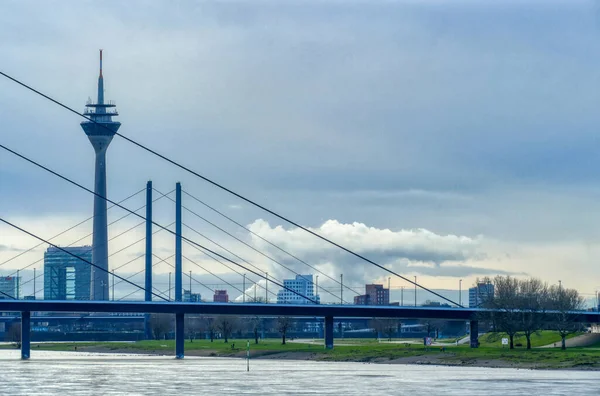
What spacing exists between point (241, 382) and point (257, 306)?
88856 mm

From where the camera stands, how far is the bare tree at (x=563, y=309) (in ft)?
516

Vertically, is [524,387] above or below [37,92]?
below

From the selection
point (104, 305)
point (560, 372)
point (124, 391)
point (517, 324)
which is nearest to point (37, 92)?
point (124, 391)

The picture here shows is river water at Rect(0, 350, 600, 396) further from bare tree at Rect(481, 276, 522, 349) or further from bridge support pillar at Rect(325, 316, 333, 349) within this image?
bridge support pillar at Rect(325, 316, 333, 349)

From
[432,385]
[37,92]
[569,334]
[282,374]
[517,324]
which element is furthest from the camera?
[569,334]

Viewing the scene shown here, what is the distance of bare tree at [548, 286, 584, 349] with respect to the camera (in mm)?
157175

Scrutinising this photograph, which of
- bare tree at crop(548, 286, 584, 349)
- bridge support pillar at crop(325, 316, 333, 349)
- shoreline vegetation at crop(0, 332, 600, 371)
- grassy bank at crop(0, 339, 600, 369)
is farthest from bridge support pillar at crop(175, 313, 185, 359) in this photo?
bare tree at crop(548, 286, 584, 349)

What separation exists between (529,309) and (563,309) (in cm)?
469

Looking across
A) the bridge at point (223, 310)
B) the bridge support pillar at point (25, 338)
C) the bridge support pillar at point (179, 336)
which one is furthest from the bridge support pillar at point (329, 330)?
the bridge support pillar at point (25, 338)

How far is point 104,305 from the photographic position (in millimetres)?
177750

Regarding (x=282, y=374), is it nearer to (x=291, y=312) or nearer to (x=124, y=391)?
(x=124, y=391)

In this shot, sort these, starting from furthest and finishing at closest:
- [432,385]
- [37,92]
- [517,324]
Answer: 1. [517,324]
2. [432,385]
3. [37,92]

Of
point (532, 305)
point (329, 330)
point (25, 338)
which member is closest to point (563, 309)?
point (532, 305)

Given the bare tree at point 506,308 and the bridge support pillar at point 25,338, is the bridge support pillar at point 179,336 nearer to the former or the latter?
the bridge support pillar at point 25,338
